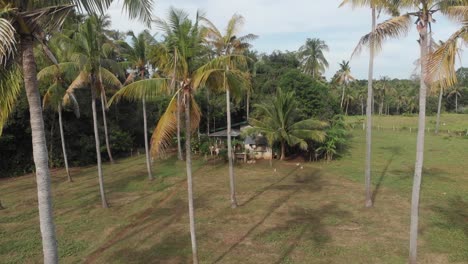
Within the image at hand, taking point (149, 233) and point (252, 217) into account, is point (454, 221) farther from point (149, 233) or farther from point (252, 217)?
point (149, 233)

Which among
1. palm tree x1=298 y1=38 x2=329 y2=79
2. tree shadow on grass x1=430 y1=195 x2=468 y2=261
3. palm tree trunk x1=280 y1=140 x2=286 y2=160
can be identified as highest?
palm tree x1=298 y1=38 x2=329 y2=79

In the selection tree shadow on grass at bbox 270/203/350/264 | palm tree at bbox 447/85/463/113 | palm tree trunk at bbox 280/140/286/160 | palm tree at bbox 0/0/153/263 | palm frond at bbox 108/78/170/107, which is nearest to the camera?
palm tree at bbox 0/0/153/263

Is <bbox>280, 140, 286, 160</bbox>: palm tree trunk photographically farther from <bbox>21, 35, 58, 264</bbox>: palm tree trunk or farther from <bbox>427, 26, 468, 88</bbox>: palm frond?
<bbox>21, 35, 58, 264</bbox>: palm tree trunk

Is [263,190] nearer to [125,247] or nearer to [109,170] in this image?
[125,247]

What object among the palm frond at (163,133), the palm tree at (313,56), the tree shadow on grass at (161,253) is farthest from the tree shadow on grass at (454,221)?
the palm tree at (313,56)

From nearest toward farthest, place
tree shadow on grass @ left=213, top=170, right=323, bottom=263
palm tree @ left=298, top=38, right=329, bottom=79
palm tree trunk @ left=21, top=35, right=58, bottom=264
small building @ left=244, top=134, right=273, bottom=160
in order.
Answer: palm tree trunk @ left=21, top=35, right=58, bottom=264, tree shadow on grass @ left=213, top=170, right=323, bottom=263, small building @ left=244, top=134, right=273, bottom=160, palm tree @ left=298, top=38, right=329, bottom=79

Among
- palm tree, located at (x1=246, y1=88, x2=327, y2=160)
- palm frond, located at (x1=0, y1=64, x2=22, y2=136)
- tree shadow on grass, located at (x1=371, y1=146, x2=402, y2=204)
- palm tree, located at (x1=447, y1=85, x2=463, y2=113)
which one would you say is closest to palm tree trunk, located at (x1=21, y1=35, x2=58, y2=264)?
palm frond, located at (x1=0, y1=64, x2=22, y2=136)

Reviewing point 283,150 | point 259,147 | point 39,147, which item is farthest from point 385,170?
point 39,147
